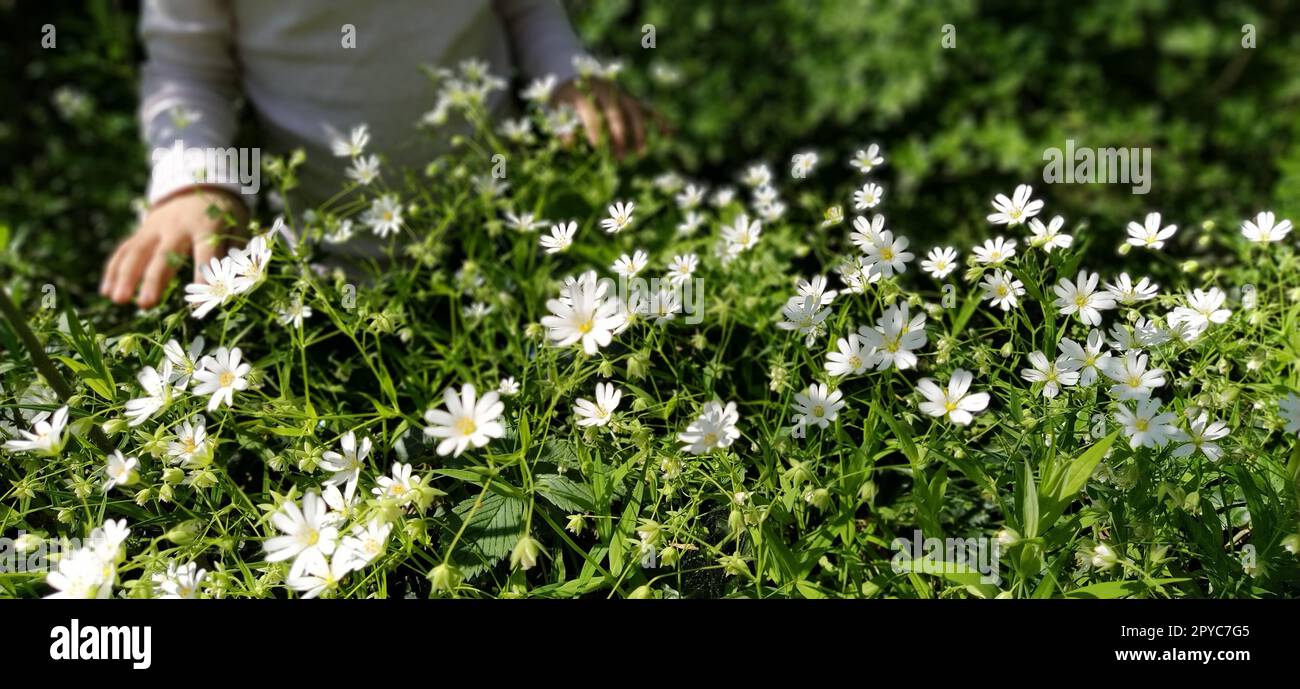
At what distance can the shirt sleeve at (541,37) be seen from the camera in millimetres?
1685

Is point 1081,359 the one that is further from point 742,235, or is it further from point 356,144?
point 356,144

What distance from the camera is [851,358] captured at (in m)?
0.82

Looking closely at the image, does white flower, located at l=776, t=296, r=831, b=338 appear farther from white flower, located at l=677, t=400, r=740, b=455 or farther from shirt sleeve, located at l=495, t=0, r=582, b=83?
shirt sleeve, located at l=495, t=0, r=582, b=83

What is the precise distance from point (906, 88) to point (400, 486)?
2.45 m

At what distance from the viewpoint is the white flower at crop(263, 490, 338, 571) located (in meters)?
0.74

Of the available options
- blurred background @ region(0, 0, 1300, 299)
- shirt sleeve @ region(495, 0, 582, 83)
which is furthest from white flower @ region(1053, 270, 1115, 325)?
blurred background @ region(0, 0, 1300, 299)

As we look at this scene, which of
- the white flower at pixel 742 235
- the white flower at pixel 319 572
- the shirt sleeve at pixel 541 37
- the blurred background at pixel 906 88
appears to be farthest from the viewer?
the blurred background at pixel 906 88

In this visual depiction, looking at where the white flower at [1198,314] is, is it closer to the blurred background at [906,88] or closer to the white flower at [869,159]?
the white flower at [869,159]

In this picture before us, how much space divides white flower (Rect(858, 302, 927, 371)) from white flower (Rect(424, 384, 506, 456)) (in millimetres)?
328

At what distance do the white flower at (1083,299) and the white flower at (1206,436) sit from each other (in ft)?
0.39

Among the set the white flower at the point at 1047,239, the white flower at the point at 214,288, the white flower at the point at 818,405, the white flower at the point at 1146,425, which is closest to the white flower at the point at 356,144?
the white flower at the point at 214,288

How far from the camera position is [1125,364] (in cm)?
82

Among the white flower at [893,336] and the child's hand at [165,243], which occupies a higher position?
the child's hand at [165,243]
